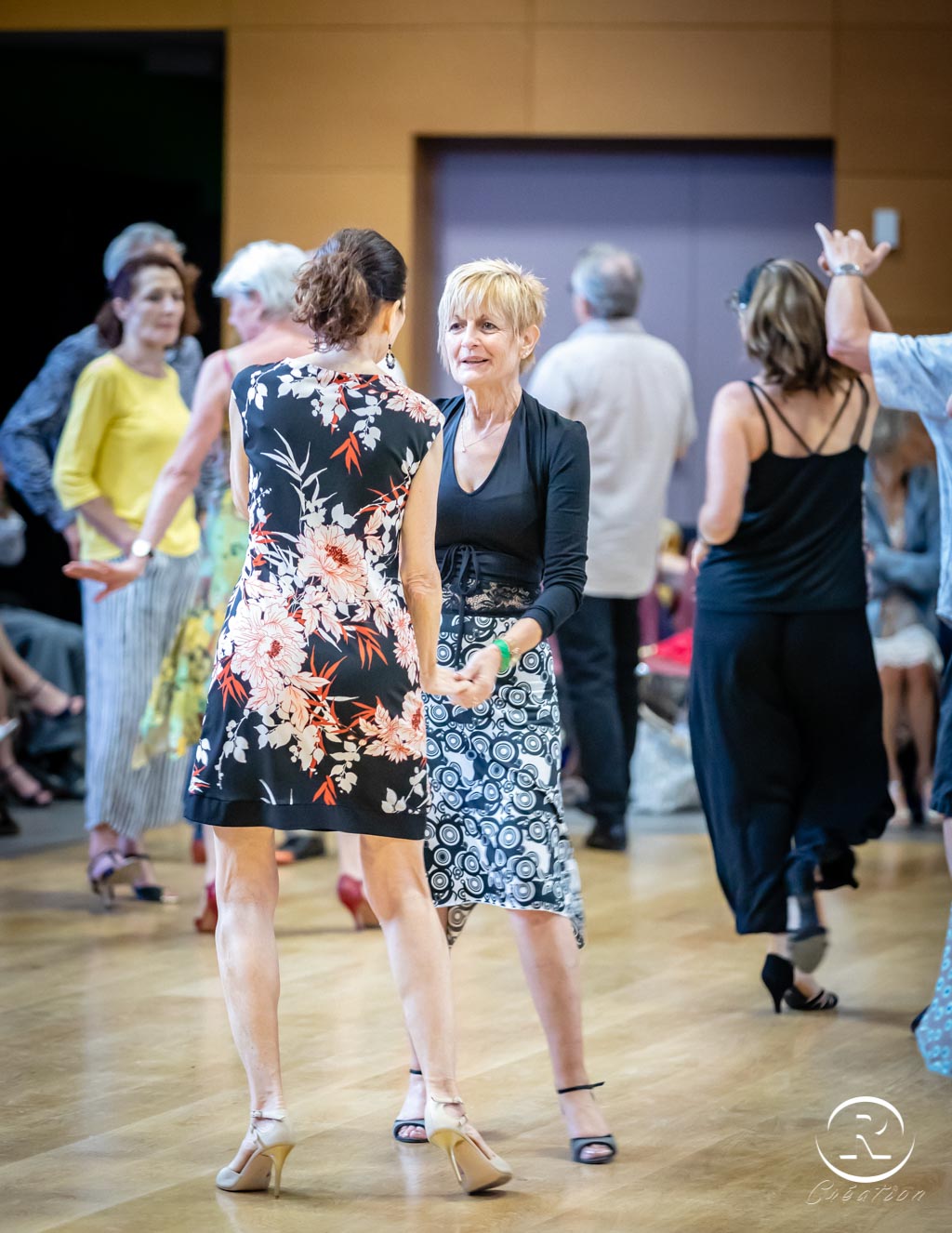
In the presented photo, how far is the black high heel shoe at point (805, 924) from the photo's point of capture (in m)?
3.89

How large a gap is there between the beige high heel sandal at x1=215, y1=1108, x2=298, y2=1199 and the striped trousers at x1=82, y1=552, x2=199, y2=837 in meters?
2.43

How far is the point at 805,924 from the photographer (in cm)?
391

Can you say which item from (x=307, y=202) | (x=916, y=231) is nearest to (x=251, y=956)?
(x=307, y=202)

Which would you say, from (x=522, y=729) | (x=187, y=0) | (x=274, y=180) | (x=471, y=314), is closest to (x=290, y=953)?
(x=522, y=729)

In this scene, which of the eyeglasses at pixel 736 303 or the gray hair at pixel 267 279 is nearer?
the eyeglasses at pixel 736 303

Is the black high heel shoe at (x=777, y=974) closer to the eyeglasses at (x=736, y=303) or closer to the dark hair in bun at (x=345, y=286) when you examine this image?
the eyeglasses at (x=736, y=303)

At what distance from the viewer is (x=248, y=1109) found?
323 centimetres

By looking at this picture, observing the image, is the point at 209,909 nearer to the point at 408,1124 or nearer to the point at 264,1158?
the point at 408,1124

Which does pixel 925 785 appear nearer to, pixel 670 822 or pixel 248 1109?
pixel 670 822

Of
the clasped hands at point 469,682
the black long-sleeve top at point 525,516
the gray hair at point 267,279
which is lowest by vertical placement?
the clasped hands at point 469,682

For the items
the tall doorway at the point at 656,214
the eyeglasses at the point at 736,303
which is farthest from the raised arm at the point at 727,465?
the tall doorway at the point at 656,214

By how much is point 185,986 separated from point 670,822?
3.01m

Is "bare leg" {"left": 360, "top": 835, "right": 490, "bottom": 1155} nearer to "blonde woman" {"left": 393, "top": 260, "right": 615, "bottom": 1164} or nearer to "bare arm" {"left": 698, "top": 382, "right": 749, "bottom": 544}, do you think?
"blonde woman" {"left": 393, "top": 260, "right": 615, "bottom": 1164}

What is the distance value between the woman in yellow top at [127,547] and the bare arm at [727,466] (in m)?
1.84
